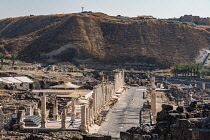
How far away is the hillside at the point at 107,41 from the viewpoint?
401 feet

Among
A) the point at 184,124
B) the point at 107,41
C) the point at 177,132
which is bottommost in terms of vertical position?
the point at 177,132

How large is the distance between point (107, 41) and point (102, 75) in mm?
45348

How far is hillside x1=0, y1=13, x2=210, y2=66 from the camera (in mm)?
122250

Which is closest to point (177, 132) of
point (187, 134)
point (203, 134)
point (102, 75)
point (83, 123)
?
point (187, 134)

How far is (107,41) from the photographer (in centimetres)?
13475

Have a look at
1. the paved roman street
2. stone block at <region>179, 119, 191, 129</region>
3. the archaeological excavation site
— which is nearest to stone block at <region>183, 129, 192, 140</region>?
the archaeological excavation site

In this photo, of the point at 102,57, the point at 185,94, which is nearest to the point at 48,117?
the point at 185,94

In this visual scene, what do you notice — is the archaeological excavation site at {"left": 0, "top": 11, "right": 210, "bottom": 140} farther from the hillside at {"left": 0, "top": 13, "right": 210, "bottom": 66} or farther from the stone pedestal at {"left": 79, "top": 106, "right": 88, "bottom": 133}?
the hillside at {"left": 0, "top": 13, "right": 210, "bottom": 66}

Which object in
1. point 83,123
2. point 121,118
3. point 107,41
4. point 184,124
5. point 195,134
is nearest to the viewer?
point 195,134

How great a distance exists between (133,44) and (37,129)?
336 feet

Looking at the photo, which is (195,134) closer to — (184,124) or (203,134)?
(203,134)

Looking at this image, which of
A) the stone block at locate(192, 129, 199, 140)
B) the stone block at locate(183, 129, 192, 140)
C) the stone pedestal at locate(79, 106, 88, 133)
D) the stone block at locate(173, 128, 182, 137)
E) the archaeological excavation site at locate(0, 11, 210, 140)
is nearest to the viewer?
the stone block at locate(192, 129, 199, 140)

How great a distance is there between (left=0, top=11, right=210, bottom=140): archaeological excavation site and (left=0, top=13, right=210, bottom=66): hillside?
0.28 meters

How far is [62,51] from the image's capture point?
125250mm
